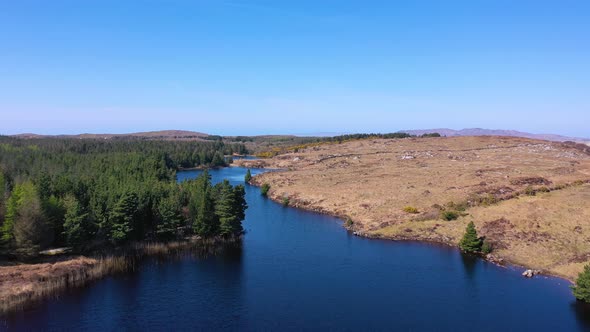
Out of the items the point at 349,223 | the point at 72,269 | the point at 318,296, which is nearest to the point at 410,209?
the point at 349,223

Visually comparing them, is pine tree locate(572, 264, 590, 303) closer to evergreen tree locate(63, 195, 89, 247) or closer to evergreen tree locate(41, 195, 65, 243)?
evergreen tree locate(63, 195, 89, 247)

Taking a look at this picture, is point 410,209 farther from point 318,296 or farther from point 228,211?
point 318,296

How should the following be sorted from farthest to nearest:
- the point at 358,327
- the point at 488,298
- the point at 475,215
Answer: the point at 475,215 → the point at 488,298 → the point at 358,327

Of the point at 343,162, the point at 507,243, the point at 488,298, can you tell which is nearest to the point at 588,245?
the point at 507,243

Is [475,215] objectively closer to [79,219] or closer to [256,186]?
[79,219]

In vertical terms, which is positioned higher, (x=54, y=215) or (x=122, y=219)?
(x=54, y=215)

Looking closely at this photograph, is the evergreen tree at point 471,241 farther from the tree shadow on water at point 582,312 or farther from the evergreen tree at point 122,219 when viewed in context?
the evergreen tree at point 122,219

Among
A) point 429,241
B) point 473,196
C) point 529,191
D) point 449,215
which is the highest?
point 529,191
